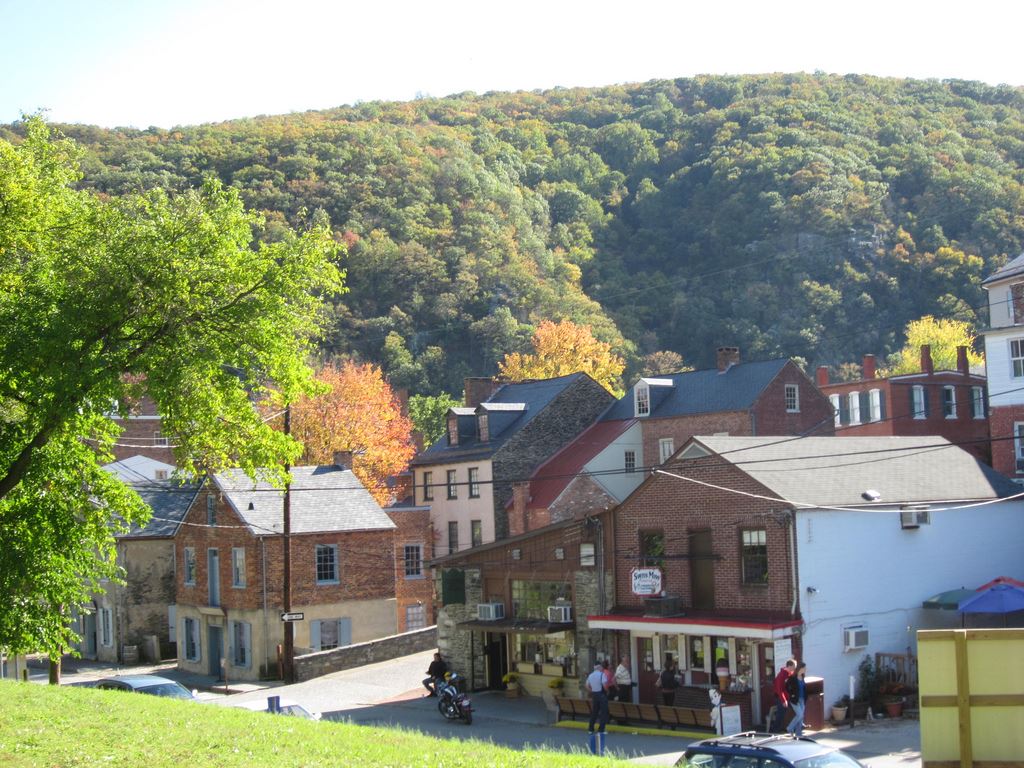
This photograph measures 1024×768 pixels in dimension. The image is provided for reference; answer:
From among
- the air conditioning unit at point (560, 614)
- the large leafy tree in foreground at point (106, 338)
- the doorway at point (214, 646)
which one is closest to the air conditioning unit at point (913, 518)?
the air conditioning unit at point (560, 614)

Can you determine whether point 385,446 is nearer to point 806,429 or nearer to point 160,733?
point 806,429

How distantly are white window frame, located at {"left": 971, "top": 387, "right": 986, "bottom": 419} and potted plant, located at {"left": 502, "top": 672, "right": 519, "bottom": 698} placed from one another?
3706 centimetres

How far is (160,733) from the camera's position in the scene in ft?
57.2

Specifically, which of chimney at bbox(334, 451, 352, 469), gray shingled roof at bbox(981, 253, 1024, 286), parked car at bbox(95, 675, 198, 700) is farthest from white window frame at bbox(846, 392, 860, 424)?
parked car at bbox(95, 675, 198, 700)

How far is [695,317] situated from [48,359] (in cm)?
10116

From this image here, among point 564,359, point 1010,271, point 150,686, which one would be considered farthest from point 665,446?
point 564,359

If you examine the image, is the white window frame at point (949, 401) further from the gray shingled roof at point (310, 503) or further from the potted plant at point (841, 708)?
the potted plant at point (841, 708)

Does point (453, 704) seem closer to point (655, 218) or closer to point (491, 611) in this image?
point (491, 611)

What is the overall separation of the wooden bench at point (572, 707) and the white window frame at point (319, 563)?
1651 cm

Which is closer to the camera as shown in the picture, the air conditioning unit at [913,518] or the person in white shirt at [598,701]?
the person in white shirt at [598,701]

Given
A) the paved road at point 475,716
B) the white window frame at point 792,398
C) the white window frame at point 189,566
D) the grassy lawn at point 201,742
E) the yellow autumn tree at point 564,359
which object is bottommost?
the paved road at point 475,716

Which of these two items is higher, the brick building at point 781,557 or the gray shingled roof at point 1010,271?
the gray shingled roof at point 1010,271

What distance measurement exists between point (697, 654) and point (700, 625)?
149 cm

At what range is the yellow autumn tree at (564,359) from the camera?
305ft
